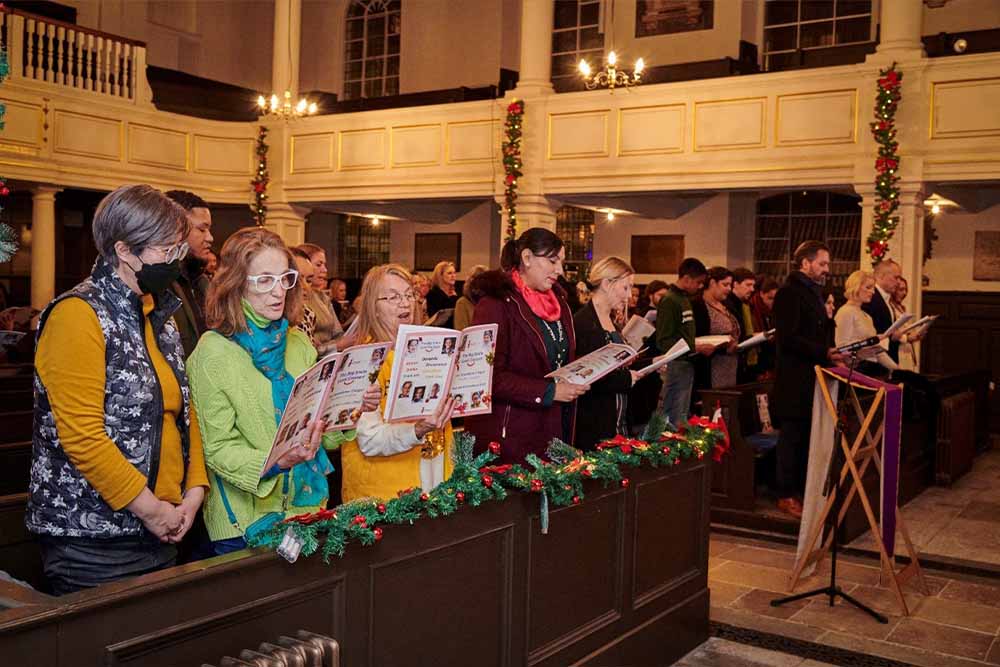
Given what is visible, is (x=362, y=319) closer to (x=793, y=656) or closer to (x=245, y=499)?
(x=245, y=499)

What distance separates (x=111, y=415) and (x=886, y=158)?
8542 millimetres

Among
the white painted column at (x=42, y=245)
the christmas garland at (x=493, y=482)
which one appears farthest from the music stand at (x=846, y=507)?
the white painted column at (x=42, y=245)

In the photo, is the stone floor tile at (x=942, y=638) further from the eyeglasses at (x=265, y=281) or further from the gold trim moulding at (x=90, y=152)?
the gold trim moulding at (x=90, y=152)

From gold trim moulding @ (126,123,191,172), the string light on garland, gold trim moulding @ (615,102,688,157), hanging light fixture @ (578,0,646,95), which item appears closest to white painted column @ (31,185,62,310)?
gold trim moulding @ (126,123,191,172)

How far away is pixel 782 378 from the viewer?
6117 mm

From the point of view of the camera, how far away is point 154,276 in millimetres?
2389

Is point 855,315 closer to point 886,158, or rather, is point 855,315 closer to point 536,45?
point 886,158

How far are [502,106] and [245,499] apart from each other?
388 inches

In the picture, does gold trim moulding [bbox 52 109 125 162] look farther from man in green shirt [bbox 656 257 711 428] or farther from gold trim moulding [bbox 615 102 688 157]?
man in green shirt [bbox 656 257 711 428]

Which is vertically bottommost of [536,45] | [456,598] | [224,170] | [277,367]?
[456,598]

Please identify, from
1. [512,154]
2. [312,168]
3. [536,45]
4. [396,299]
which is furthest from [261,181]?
[396,299]

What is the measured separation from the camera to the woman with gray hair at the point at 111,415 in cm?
226

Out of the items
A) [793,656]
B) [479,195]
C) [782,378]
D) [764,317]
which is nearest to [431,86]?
[479,195]

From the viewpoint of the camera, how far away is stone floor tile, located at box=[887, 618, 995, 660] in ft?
14.4
